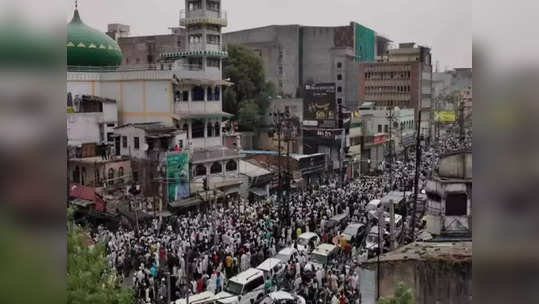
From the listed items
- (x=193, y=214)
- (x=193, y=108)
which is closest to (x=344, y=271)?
(x=193, y=214)

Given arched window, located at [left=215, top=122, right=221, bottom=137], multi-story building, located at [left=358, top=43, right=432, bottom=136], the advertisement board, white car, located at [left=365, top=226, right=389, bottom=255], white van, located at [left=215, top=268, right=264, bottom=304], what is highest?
multi-story building, located at [left=358, top=43, right=432, bottom=136]

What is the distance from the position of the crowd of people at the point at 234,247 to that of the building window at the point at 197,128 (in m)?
4.02

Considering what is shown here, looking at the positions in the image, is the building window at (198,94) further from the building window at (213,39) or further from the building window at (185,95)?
the building window at (213,39)

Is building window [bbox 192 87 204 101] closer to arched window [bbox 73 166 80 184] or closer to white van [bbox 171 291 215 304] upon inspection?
arched window [bbox 73 166 80 184]

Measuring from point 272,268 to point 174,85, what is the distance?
40.1 ft

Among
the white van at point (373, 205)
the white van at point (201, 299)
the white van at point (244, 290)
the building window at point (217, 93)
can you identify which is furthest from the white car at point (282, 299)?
the building window at point (217, 93)

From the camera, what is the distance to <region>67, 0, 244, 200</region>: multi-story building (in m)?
22.7

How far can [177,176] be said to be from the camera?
65.8ft

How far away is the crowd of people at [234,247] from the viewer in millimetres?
11891

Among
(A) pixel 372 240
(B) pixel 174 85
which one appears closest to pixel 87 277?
(A) pixel 372 240

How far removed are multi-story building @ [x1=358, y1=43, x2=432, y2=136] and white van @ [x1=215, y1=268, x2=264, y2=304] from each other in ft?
97.5

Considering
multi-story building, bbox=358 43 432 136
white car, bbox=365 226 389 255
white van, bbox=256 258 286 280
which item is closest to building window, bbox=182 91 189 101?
white car, bbox=365 226 389 255

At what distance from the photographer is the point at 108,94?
78.3ft

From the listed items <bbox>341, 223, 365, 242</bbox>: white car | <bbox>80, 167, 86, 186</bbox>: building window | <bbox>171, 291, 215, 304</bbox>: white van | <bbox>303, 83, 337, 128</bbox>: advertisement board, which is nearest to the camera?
<bbox>171, 291, 215, 304</bbox>: white van
